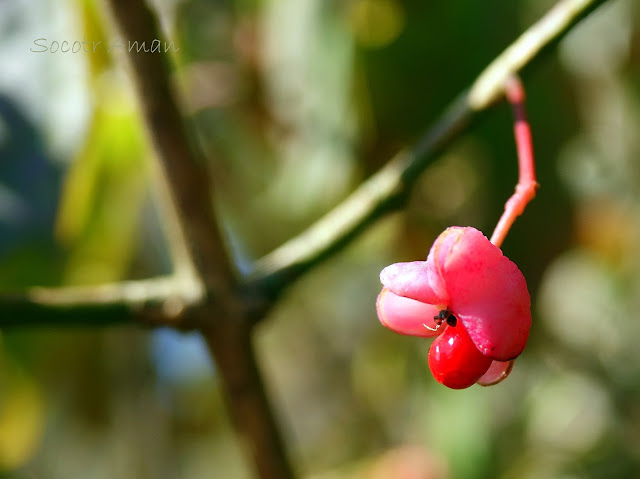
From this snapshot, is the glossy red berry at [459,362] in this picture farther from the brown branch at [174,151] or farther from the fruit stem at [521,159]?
the brown branch at [174,151]

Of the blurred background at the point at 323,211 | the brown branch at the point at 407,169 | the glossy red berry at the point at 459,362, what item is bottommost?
the blurred background at the point at 323,211

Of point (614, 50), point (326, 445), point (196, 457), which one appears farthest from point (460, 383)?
point (196, 457)

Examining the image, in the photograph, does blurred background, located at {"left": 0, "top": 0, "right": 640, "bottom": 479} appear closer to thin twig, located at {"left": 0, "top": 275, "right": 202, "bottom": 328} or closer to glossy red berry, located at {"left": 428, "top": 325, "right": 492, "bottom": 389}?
thin twig, located at {"left": 0, "top": 275, "right": 202, "bottom": 328}

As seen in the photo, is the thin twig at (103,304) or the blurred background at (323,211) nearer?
the thin twig at (103,304)

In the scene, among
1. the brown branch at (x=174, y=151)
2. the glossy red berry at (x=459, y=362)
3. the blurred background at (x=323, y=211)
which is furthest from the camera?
the blurred background at (x=323, y=211)

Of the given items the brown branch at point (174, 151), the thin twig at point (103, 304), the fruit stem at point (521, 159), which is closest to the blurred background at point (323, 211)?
the brown branch at point (174, 151)

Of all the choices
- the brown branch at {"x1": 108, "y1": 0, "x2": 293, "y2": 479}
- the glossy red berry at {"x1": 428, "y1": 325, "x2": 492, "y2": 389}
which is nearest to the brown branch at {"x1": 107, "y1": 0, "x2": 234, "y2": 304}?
the brown branch at {"x1": 108, "y1": 0, "x2": 293, "y2": 479}

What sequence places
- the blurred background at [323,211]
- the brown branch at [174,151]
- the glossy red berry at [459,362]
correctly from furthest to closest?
the blurred background at [323,211] → the brown branch at [174,151] → the glossy red berry at [459,362]

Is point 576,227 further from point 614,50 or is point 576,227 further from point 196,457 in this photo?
point 196,457
